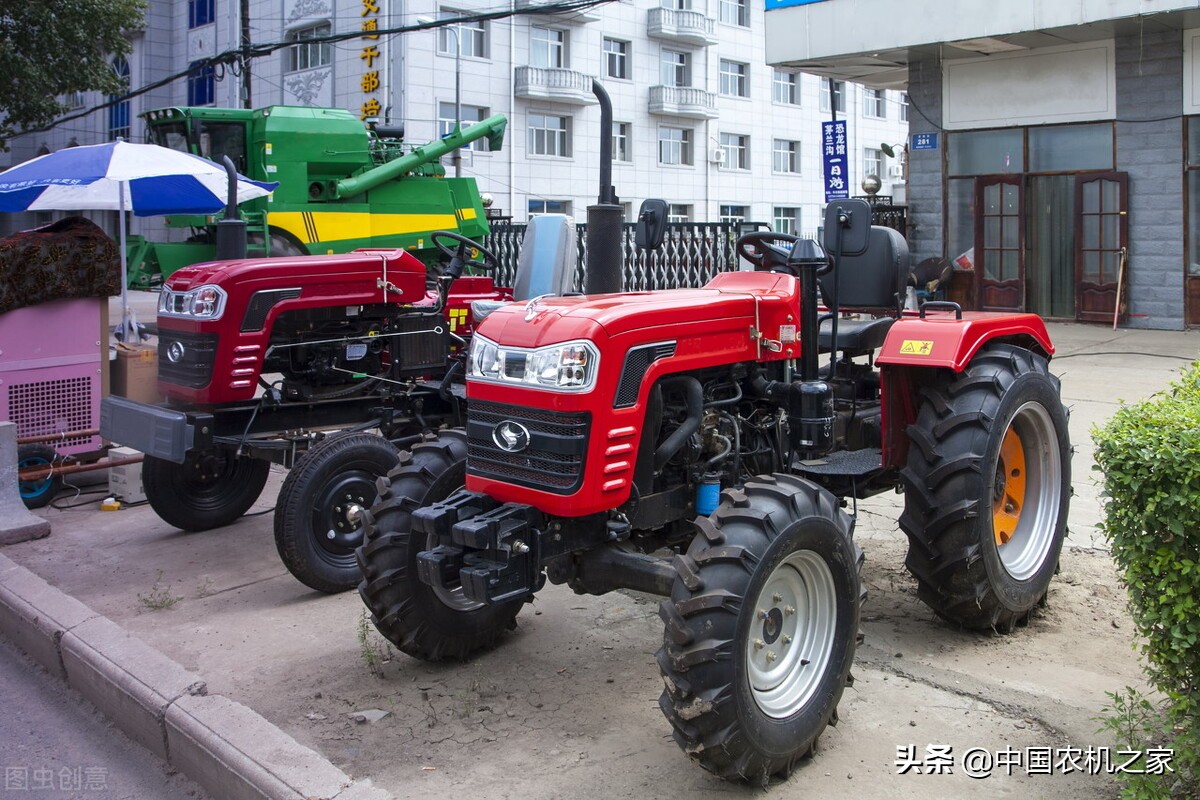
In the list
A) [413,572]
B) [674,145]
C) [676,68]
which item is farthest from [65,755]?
[676,68]

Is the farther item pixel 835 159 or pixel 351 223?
pixel 351 223

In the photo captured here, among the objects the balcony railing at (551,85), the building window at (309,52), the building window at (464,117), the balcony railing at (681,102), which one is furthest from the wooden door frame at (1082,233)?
the balcony railing at (681,102)

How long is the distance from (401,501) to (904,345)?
91.1 inches

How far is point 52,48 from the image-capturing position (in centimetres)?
2011

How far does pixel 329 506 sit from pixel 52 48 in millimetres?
17685

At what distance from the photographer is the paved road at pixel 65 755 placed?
13.8 feet

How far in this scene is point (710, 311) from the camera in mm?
4336

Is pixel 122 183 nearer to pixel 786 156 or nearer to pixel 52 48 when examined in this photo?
pixel 52 48

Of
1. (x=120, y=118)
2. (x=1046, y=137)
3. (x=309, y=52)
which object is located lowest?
(x=1046, y=137)

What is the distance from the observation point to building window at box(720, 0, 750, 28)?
43.4 meters

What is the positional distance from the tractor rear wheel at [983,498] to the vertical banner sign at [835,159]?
11876 mm

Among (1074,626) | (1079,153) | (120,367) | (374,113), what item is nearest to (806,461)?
(1074,626)

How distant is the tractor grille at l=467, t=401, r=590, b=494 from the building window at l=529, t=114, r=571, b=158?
108 ft

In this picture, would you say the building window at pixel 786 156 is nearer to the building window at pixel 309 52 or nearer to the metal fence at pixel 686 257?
the building window at pixel 309 52
